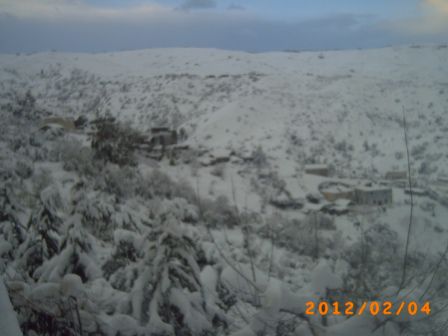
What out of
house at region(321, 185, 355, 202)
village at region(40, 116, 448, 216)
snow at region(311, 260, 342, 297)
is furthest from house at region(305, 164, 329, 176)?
snow at region(311, 260, 342, 297)

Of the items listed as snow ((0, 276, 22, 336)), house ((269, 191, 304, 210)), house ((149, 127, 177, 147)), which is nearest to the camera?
snow ((0, 276, 22, 336))

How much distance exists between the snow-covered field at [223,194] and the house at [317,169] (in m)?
0.03

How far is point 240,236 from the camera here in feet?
4.83

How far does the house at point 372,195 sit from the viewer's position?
1483 millimetres

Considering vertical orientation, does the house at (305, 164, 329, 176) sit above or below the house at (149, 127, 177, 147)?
below

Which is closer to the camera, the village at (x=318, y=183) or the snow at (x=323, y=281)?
the snow at (x=323, y=281)

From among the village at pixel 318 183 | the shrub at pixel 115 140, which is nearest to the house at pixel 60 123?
the village at pixel 318 183

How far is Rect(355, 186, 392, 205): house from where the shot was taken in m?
1.48

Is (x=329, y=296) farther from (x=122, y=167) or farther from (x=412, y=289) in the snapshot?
(x=122, y=167)

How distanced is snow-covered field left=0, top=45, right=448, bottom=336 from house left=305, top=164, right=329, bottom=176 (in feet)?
0.11

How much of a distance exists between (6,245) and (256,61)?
1754 millimetres

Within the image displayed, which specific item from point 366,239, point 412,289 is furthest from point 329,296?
point 366,239

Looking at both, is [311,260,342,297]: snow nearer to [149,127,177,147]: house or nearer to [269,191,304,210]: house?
[269,191,304,210]: house
